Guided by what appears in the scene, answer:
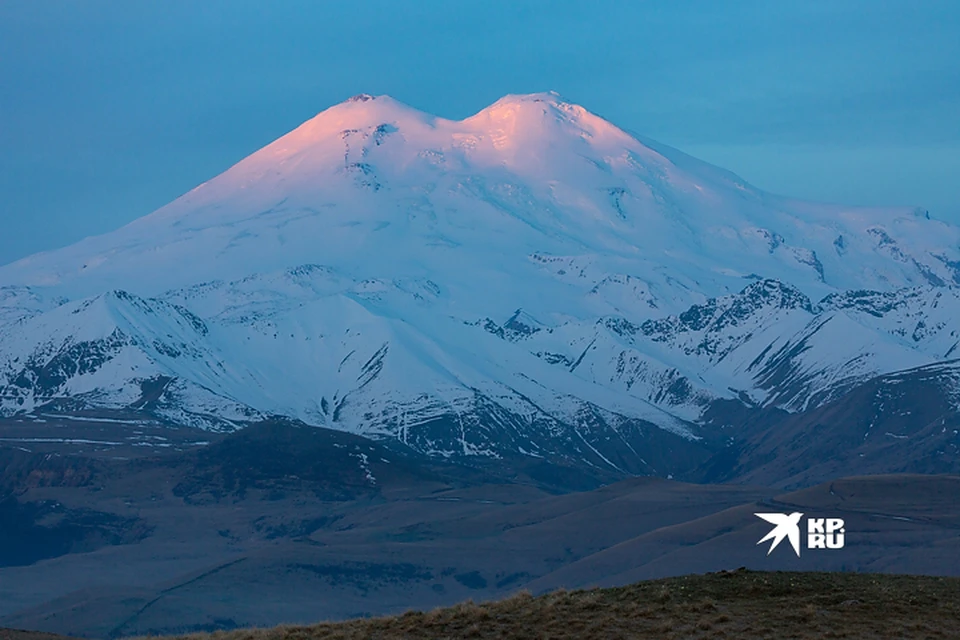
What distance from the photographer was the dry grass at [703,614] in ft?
117

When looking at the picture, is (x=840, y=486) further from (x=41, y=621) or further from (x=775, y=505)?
(x=41, y=621)

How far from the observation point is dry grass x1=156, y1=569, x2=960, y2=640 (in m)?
35.6

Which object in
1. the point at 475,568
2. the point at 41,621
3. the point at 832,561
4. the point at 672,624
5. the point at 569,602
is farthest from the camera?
the point at 475,568

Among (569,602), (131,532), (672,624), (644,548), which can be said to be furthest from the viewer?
(131,532)

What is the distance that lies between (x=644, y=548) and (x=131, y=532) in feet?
265

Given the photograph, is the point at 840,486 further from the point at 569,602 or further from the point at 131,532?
the point at 569,602

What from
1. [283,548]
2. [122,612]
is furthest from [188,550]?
[122,612]

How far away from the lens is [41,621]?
127m

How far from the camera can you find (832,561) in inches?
4695

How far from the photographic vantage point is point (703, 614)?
36.8 meters

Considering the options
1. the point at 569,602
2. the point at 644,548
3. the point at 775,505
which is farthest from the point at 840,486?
the point at 569,602

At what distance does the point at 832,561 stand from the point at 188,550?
276ft

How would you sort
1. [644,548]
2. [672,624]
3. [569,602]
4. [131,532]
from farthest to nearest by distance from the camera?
[131,532]
[644,548]
[569,602]
[672,624]

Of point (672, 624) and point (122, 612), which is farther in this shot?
point (122, 612)
